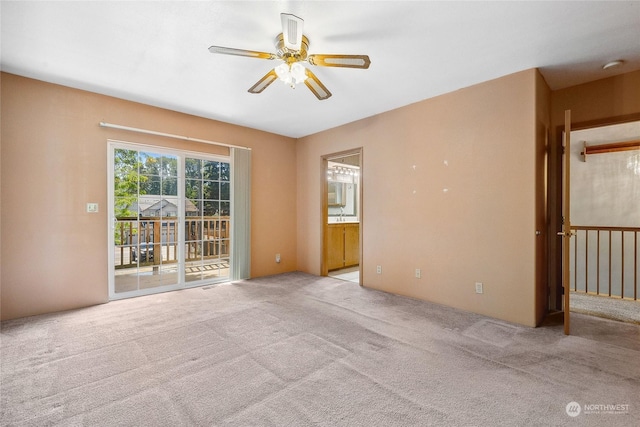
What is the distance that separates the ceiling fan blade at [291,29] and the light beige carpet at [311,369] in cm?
241

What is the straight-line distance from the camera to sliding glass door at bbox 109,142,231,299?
3717 millimetres

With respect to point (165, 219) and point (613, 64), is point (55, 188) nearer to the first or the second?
point (165, 219)

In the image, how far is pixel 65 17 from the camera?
2.09 meters

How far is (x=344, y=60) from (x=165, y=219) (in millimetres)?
3408

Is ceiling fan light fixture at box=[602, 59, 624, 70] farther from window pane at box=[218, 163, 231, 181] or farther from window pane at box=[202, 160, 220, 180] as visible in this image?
window pane at box=[202, 160, 220, 180]

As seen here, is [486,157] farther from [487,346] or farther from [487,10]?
[487,346]

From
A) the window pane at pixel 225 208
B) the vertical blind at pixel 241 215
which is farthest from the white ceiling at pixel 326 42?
the window pane at pixel 225 208

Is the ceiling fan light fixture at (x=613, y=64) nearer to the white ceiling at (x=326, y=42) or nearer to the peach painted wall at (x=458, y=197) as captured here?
the white ceiling at (x=326, y=42)

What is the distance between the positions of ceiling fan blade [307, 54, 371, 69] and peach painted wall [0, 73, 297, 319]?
2.86 m

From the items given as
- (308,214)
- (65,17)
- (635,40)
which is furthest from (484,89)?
(65,17)

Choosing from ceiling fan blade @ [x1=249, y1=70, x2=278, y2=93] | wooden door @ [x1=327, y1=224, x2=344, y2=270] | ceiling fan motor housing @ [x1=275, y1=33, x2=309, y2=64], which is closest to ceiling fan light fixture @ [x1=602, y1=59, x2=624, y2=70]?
ceiling fan motor housing @ [x1=275, y1=33, x2=309, y2=64]

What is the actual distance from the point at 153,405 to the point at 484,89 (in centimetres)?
412

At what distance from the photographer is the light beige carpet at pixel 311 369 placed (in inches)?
62.4

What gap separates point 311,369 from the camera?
204 cm
